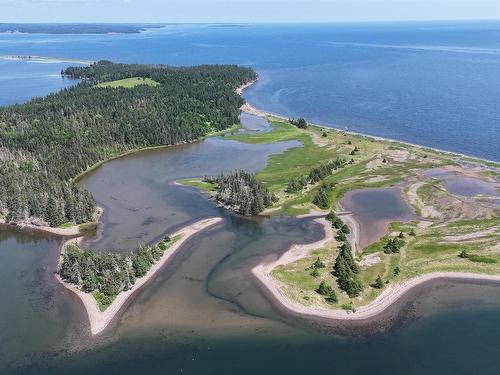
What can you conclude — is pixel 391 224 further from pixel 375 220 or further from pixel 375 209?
pixel 375 209

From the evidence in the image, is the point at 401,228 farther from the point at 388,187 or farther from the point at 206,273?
the point at 206,273

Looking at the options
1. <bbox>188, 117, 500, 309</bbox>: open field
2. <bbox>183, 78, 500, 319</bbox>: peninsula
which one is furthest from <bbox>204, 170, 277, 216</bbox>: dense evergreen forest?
<bbox>188, 117, 500, 309</bbox>: open field

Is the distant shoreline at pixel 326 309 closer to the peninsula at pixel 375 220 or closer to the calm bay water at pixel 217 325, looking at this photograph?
the peninsula at pixel 375 220

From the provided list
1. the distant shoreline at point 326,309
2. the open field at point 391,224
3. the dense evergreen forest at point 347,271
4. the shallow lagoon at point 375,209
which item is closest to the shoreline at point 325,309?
the distant shoreline at point 326,309

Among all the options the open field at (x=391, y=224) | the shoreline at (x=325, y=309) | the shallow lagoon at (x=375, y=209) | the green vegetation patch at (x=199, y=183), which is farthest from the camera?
the green vegetation patch at (x=199, y=183)

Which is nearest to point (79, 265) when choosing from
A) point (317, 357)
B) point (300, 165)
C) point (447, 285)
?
point (317, 357)

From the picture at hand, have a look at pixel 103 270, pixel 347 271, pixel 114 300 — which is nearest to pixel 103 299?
pixel 114 300
